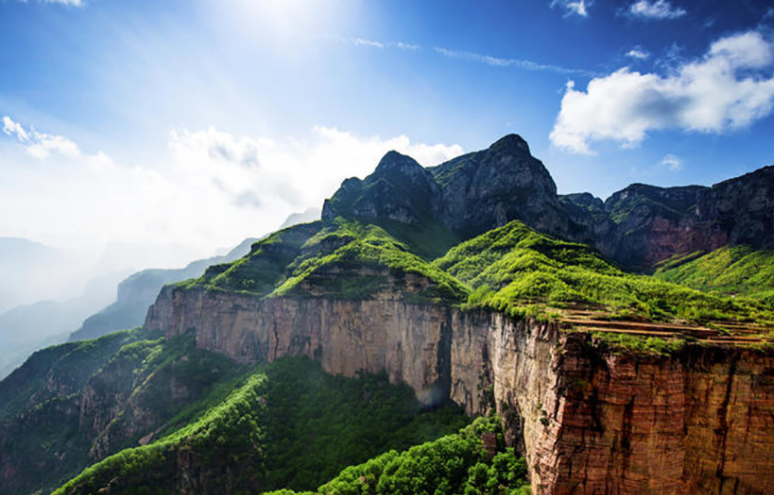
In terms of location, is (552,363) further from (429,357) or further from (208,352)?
(208,352)

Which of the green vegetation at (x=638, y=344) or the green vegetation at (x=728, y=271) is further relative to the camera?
the green vegetation at (x=728, y=271)

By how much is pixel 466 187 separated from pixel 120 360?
122989mm

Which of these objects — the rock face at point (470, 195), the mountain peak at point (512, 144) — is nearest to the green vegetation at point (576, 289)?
the rock face at point (470, 195)

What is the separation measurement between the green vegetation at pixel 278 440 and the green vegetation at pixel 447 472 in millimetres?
6933

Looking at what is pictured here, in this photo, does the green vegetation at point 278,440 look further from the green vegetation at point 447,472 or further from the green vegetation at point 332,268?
the green vegetation at point 332,268

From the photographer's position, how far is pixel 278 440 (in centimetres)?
5062

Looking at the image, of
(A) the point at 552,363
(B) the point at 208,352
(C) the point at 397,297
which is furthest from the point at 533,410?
(B) the point at 208,352

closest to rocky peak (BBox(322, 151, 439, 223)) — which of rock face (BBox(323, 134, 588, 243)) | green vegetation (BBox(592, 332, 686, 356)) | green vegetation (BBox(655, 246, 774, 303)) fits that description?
rock face (BBox(323, 134, 588, 243))

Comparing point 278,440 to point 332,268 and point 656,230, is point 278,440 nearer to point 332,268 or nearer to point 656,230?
point 332,268

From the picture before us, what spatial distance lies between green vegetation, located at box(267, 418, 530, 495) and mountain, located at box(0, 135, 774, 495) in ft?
0.75

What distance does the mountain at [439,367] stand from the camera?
2427cm

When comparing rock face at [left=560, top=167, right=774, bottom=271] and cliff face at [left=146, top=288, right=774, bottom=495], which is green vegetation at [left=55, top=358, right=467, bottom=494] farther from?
rock face at [left=560, top=167, right=774, bottom=271]

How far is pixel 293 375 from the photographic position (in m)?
62.3

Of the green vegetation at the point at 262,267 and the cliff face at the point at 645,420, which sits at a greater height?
the green vegetation at the point at 262,267
